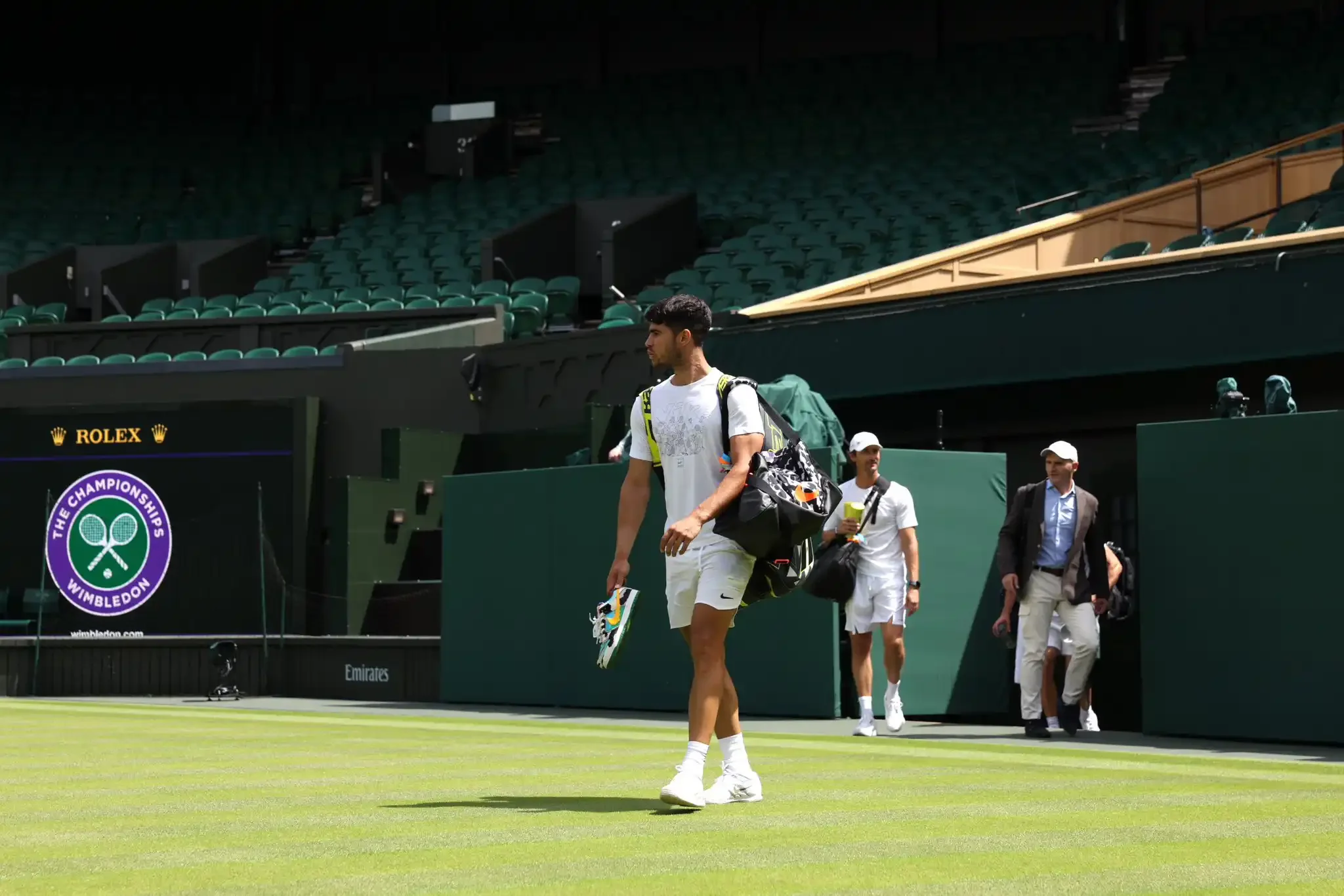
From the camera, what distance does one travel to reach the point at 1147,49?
35.5 meters

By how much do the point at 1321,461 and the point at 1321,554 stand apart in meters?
0.60

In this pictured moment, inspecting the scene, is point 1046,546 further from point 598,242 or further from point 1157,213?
point 598,242

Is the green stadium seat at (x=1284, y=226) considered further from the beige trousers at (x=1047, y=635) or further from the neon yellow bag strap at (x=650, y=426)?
the neon yellow bag strap at (x=650, y=426)

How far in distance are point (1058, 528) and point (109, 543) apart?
47.0 feet

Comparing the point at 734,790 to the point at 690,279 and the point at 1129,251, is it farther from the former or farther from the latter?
the point at 690,279

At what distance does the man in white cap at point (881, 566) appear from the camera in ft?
46.3

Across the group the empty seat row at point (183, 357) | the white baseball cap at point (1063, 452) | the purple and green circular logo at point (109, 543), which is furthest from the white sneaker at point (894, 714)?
the empty seat row at point (183, 357)

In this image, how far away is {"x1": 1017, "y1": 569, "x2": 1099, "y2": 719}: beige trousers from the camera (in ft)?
45.1

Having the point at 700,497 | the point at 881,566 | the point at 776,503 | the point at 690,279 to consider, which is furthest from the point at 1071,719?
the point at 690,279

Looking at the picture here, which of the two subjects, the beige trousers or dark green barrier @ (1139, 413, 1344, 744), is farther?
the beige trousers

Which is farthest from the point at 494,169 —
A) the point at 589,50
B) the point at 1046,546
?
the point at 1046,546

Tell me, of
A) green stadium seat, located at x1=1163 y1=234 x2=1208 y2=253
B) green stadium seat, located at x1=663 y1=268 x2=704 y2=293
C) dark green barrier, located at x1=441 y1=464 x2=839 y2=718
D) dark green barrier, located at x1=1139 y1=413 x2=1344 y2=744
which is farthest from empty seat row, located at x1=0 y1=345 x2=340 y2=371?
dark green barrier, located at x1=1139 y1=413 x2=1344 y2=744

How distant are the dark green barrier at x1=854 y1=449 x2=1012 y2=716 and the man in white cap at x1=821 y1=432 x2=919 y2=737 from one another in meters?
1.33

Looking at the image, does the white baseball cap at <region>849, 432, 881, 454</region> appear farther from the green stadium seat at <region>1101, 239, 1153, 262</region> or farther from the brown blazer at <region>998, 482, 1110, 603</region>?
the green stadium seat at <region>1101, 239, 1153, 262</region>
